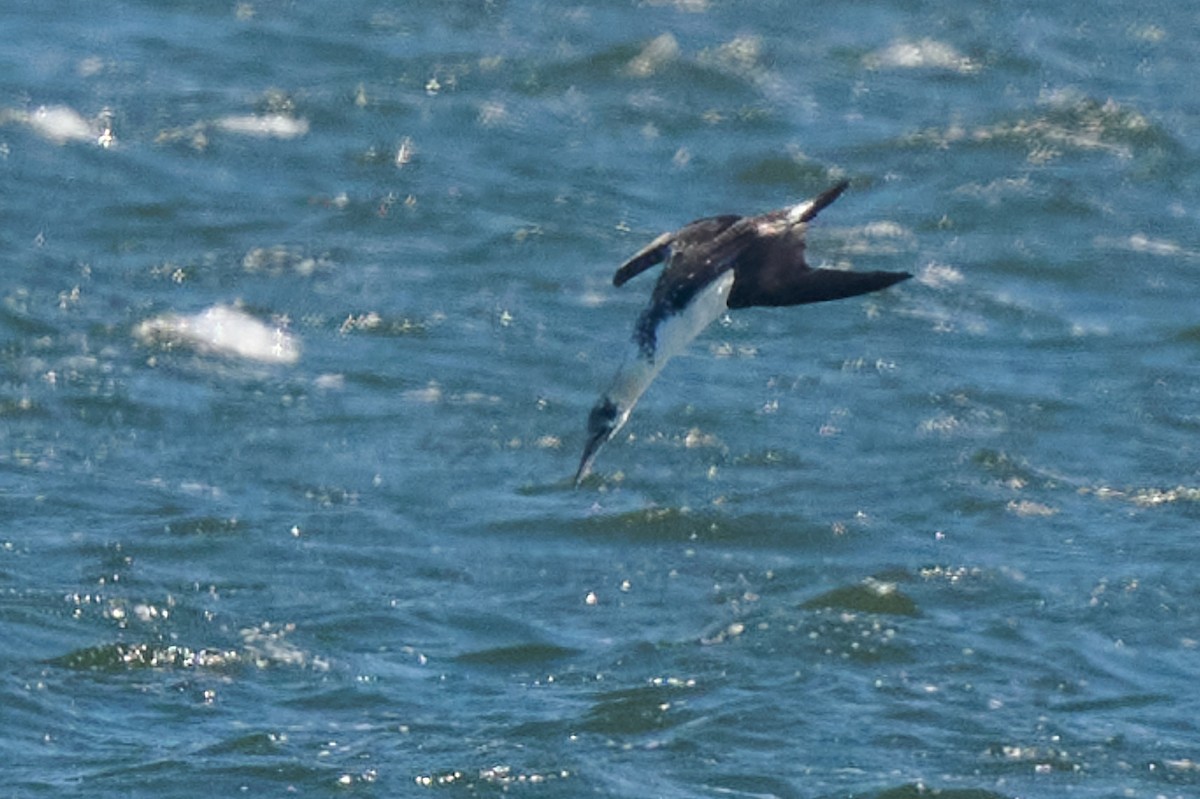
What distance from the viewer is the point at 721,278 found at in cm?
773

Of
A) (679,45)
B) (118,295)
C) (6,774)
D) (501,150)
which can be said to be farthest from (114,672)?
(679,45)

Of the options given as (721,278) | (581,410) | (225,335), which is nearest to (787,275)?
(721,278)

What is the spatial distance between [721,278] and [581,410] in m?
3.62

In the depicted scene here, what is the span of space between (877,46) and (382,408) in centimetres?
537

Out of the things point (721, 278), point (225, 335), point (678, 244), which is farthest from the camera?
point (225, 335)

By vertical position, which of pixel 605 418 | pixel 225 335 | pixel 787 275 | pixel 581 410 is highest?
pixel 787 275

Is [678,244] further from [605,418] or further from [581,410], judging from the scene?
[581,410]

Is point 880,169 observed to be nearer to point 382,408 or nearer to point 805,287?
point 382,408

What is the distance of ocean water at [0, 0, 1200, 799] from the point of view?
8688mm

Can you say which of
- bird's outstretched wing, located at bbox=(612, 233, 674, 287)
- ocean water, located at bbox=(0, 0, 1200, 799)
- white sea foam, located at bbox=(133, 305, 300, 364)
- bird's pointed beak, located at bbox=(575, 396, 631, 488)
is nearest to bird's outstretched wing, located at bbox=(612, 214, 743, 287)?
bird's outstretched wing, located at bbox=(612, 233, 674, 287)

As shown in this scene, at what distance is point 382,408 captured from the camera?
1130 cm

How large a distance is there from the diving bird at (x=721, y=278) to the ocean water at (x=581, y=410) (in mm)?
1372

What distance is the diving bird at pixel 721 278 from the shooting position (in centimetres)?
765

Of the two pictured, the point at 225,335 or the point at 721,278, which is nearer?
the point at 721,278
